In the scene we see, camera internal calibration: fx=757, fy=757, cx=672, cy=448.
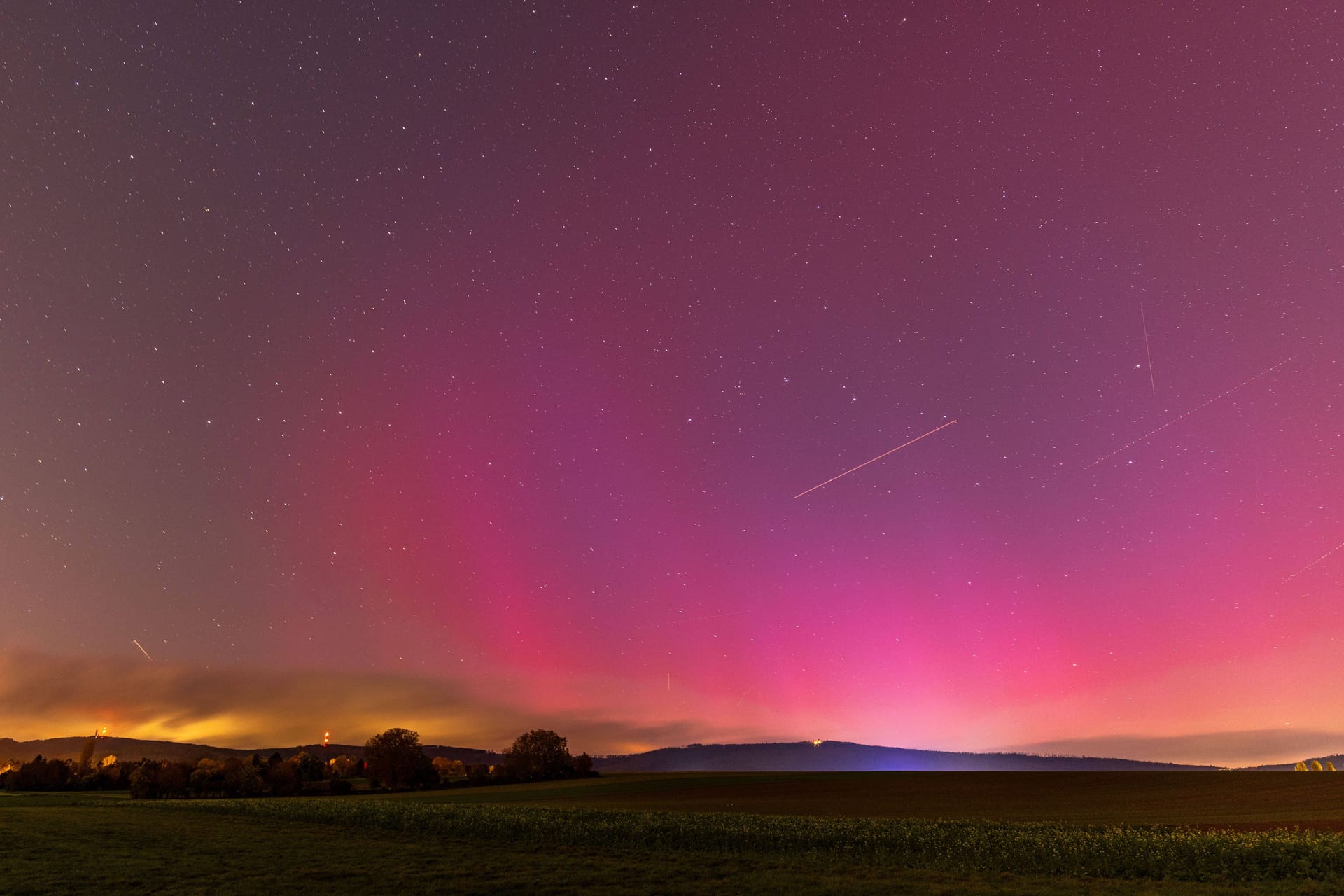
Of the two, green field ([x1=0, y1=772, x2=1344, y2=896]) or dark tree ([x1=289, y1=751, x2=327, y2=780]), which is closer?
green field ([x1=0, y1=772, x2=1344, y2=896])

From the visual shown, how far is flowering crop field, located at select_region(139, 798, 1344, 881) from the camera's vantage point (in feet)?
90.6

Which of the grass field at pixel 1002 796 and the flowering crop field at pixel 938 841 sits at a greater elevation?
the flowering crop field at pixel 938 841

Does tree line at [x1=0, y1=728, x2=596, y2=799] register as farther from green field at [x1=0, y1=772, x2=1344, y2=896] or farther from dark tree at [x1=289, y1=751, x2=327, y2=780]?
green field at [x1=0, y1=772, x2=1344, y2=896]

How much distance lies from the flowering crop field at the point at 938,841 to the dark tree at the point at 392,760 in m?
67.6

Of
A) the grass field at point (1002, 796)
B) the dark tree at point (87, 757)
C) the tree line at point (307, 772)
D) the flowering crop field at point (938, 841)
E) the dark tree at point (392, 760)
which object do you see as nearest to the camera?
the flowering crop field at point (938, 841)

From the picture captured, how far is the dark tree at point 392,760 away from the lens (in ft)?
373

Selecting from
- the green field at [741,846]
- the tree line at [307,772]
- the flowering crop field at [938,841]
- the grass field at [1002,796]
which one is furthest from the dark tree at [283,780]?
the flowering crop field at [938,841]

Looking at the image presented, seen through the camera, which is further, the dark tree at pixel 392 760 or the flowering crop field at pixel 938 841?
the dark tree at pixel 392 760

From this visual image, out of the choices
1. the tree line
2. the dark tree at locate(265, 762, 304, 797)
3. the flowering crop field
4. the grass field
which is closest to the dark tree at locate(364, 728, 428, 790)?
the tree line

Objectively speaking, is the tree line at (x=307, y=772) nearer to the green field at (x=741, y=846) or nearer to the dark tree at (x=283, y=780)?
the dark tree at (x=283, y=780)

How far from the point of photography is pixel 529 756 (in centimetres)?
11944

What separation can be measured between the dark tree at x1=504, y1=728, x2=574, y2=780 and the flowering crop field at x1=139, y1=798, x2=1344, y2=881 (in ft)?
230

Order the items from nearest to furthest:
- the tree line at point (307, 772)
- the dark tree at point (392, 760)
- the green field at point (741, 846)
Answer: the green field at point (741, 846), the tree line at point (307, 772), the dark tree at point (392, 760)

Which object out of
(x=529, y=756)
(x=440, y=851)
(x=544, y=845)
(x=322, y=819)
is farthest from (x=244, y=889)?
(x=529, y=756)
